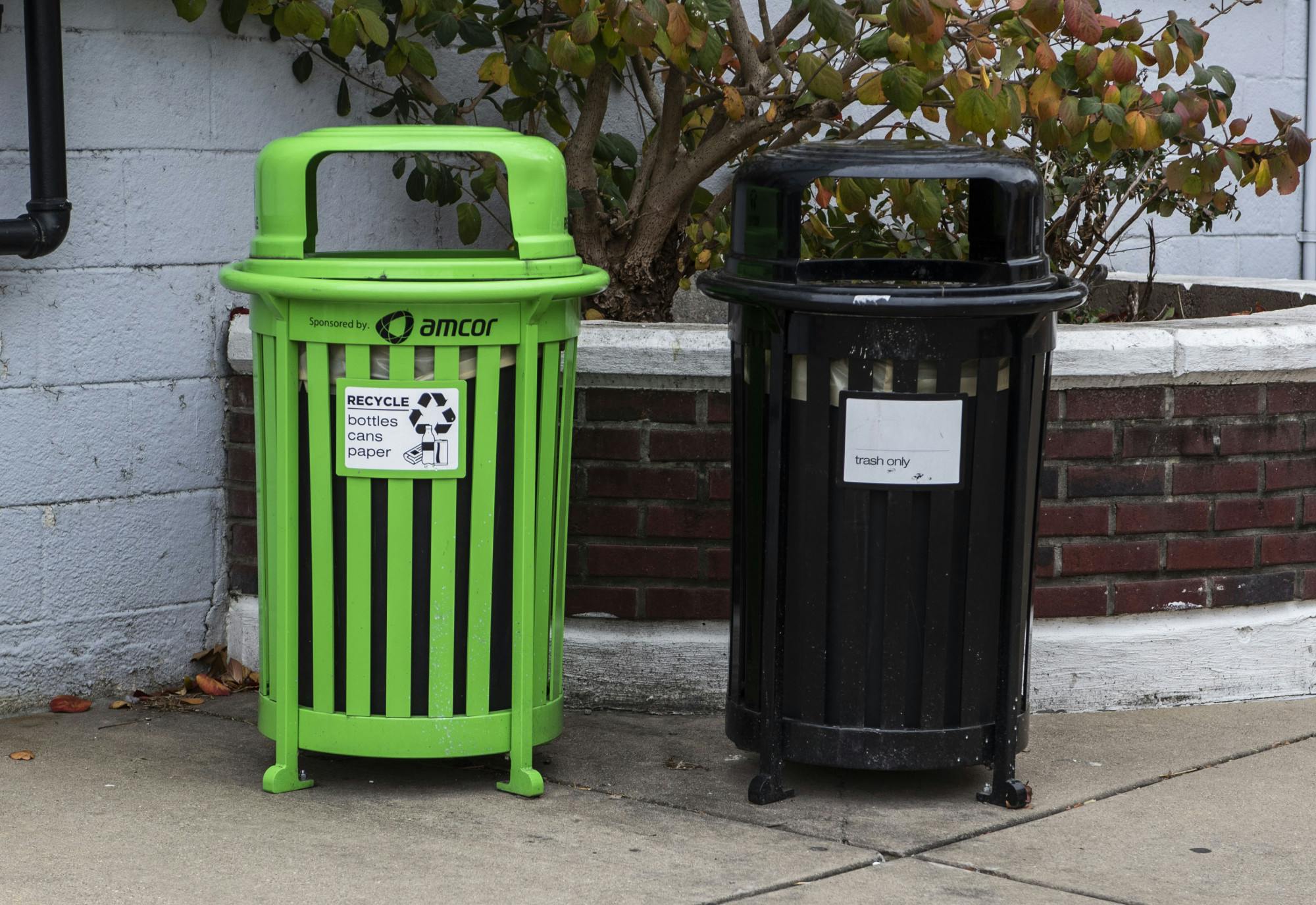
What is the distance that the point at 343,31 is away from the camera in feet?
14.4

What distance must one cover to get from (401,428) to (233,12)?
156 centimetres

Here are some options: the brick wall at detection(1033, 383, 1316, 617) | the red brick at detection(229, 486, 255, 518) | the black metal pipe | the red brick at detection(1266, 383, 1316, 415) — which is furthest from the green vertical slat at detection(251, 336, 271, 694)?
the red brick at detection(1266, 383, 1316, 415)

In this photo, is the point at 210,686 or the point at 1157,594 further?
the point at 210,686

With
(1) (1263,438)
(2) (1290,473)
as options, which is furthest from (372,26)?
(2) (1290,473)

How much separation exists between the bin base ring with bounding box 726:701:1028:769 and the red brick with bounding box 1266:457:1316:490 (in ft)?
4.46

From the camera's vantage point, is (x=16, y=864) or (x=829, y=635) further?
(x=829, y=635)

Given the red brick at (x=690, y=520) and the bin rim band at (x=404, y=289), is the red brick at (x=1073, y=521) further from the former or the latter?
the bin rim band at (x=404, y=289)

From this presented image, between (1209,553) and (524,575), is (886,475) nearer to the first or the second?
(524,575)

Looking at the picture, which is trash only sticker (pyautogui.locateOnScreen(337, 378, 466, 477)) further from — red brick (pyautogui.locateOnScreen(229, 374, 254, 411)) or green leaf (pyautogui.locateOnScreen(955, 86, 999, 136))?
green leaf (pyautogui.locateOnScreen(955, 86, 999, 136))

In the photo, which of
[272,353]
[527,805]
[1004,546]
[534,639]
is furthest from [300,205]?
[1004,546]

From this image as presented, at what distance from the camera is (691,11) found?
430 cm

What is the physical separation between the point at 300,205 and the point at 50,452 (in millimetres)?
1280

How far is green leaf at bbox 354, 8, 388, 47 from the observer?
4.42m

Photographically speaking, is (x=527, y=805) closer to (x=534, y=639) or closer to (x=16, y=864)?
(x=534, y=639)
